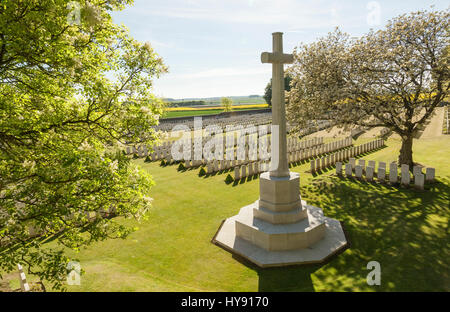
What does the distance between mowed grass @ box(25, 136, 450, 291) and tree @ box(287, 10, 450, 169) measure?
372cm

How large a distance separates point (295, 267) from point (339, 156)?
11.6 meters

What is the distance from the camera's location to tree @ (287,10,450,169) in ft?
38.1

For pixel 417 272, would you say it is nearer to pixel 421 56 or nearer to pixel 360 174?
pixel 360 174

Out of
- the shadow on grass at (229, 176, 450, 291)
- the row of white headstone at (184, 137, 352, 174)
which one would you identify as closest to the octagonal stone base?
the shadow on grass at (229, 176, 450, 291)

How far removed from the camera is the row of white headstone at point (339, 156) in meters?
14.9

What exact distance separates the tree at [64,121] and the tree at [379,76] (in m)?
9.94

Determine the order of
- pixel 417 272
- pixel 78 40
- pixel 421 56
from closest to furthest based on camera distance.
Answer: pixel 78 40 → pixel 417 272 → pixel 421 56

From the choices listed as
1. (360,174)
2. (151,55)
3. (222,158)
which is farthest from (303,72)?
(151,55)

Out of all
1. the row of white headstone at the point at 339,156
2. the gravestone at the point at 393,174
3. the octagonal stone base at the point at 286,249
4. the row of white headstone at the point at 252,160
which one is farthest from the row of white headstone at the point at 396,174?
the octagonal stone base at the point at 286,249

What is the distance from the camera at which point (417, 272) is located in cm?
592

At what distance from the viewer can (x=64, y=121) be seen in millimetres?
4785

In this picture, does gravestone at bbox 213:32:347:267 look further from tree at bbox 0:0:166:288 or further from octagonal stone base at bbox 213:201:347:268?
tree at bbox 0:0:166:288

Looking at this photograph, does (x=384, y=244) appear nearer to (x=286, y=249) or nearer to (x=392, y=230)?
(x=392, y=230)
